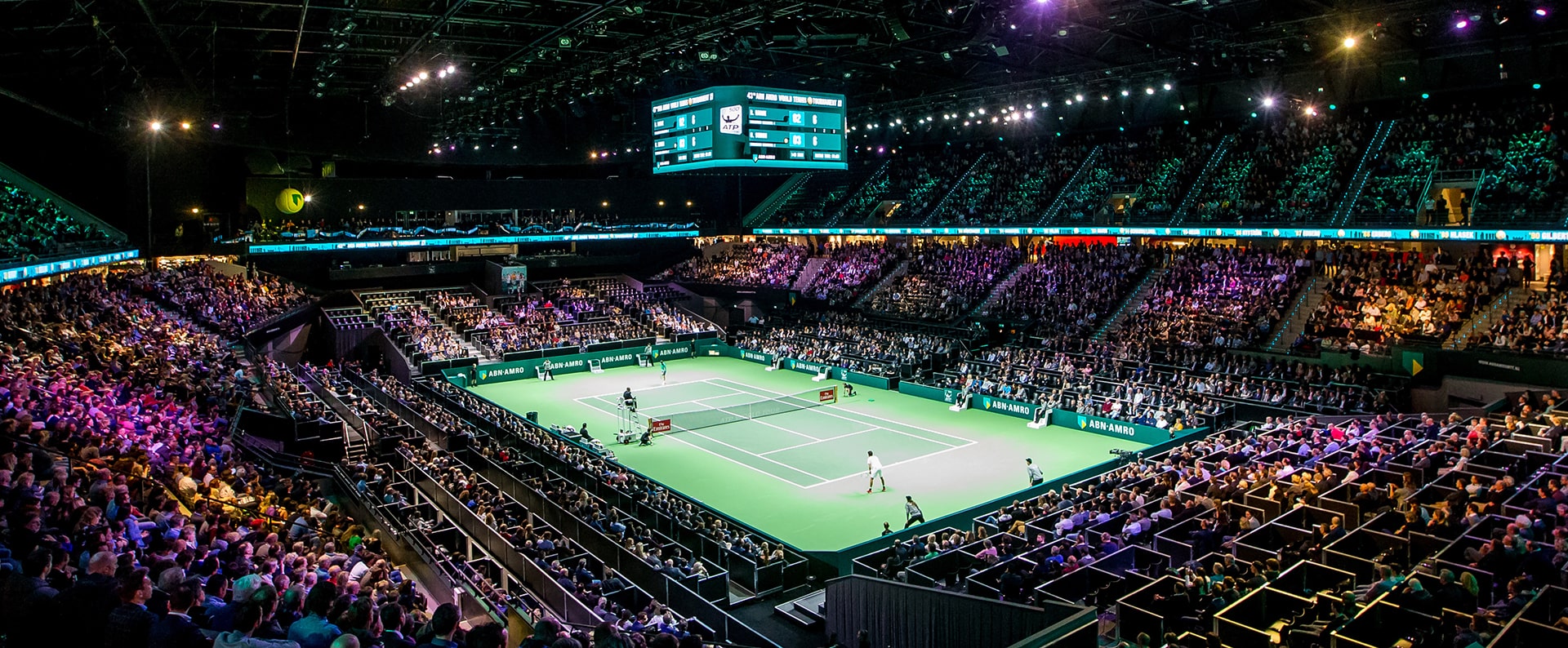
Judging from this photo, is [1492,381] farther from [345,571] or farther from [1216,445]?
[345,571]

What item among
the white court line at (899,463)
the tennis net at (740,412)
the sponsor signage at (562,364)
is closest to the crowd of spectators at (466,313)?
the sponsor signage at (562,364)

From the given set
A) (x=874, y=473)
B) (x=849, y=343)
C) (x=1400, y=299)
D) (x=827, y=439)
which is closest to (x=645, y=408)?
(x=827, y=439)

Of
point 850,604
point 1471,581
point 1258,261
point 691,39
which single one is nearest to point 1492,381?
point 1258,261

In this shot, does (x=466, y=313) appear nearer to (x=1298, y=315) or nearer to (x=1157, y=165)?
(x=1157, y=165)

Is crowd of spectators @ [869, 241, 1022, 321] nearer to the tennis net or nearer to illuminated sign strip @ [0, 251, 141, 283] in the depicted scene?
the tennis net

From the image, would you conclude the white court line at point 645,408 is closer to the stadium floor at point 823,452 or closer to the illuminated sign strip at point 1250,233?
the stadium floor at point 823,452

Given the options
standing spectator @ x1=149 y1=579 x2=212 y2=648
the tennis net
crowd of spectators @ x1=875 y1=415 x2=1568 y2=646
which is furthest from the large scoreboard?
standing spectator @ x1=149 y1=579 x2=212 y2=648
